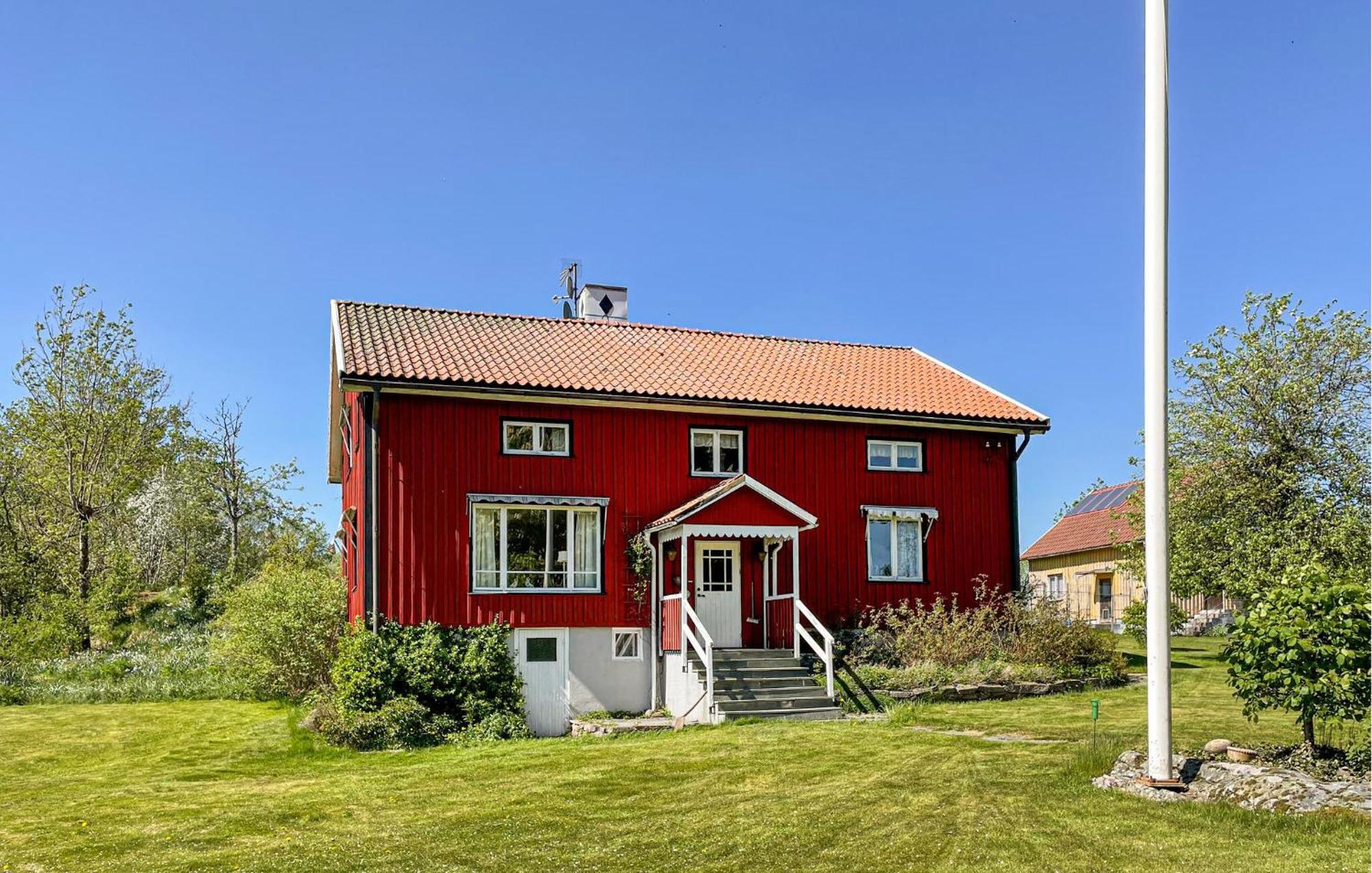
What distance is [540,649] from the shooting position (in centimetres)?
2102

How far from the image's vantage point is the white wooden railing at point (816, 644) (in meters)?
19.3

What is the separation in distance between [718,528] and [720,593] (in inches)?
76.3

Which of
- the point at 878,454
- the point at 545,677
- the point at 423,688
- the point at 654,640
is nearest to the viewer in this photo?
the point at 423,688

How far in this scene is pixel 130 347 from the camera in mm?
35719

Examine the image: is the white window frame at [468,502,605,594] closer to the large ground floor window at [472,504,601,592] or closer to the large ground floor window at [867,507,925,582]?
the large ground floor window at [472,504,601,592]

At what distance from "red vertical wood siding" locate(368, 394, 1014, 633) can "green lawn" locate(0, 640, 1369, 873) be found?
12.2ft

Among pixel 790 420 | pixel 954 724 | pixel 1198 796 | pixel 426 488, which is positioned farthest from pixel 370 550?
pixel 1198 796

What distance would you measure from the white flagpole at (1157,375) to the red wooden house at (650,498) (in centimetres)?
841

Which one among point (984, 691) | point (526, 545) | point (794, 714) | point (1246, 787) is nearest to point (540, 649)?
point (526, 545)

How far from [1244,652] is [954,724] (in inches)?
256

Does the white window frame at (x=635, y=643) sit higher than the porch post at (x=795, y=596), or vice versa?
the porch post at (x=795, y=596)

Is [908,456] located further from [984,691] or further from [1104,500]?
[1104,500]

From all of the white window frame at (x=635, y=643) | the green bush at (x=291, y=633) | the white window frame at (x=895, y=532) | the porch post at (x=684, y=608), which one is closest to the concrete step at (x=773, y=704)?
the porch post at (x=684, y=608)

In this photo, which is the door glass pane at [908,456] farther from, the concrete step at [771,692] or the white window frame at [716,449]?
the concrete step at [771,692]
